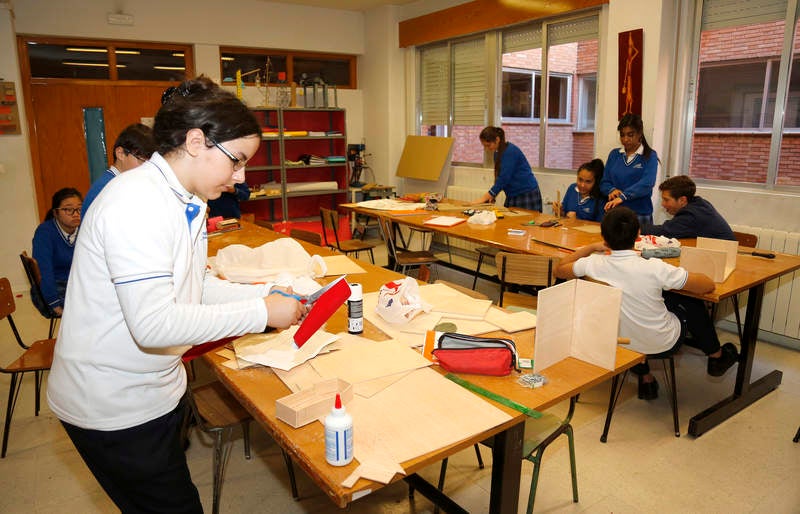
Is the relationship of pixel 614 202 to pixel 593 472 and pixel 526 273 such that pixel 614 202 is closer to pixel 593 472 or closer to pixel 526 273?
pixel 526 273

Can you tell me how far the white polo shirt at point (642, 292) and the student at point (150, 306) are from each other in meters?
1.86

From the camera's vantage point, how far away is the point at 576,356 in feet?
6.09

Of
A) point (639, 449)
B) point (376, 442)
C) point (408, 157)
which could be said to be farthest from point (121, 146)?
point (408, 157)

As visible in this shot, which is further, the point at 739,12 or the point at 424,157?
the point at 424,157

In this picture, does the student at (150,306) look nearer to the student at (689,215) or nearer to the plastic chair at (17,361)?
the plastic chair at (17,361)

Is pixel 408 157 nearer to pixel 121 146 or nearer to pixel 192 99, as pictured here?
pixel 121 146

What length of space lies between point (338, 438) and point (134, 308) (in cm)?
50

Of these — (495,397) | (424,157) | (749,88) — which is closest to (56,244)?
(495,397)

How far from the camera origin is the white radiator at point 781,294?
3.73 m

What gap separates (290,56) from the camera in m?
7.34

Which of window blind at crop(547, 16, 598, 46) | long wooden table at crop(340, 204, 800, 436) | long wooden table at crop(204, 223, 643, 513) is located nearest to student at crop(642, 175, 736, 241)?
long wooden table at crop(340, 204, 800, 436)

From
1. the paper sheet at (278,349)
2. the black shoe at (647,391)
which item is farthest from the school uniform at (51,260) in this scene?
the black shoe at (647,391)

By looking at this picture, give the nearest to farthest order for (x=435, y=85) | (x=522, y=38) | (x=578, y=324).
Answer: (x=578, y=324)
(x=522, y=38)
(x=435, y=85)

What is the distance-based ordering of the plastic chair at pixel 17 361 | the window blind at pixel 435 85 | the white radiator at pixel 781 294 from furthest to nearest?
the window blind at pixel 435 85, the white radiator at pixel 781 294, the plastic chair at pixel 17 361
